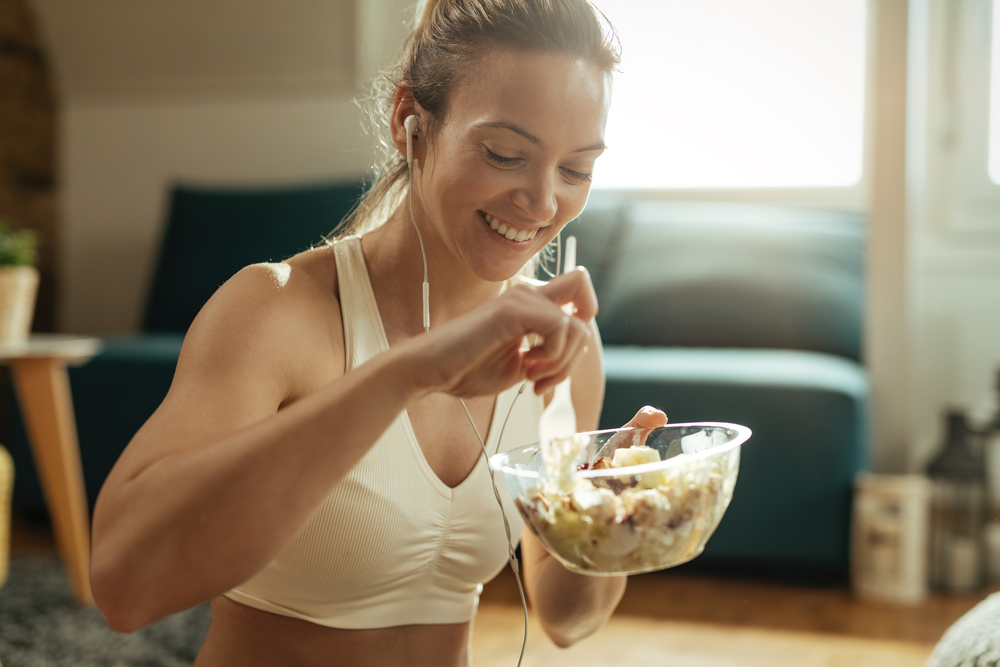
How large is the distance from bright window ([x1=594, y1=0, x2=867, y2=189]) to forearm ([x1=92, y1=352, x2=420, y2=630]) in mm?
932

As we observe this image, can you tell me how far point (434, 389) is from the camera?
0.45 meters

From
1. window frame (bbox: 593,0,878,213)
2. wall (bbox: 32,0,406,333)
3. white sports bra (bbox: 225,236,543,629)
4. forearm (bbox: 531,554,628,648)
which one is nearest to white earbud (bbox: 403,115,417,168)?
white sports bra (bbox: 225,236,543,629)

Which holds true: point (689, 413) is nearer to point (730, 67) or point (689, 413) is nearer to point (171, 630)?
point (730, 67)

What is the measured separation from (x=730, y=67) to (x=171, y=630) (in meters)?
1.50

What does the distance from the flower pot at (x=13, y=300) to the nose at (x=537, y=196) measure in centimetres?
146

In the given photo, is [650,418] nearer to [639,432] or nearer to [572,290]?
[639,432]

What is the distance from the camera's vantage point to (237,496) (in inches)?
17.9

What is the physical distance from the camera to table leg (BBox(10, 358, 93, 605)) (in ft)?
5.67

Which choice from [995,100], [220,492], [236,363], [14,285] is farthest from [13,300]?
[995,100]

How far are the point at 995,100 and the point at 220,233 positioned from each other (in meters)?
2.17

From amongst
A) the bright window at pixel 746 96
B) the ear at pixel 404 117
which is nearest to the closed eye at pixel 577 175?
the ear at pixel 404 117

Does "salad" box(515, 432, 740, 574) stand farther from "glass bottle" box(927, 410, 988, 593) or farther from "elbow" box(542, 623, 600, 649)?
"glass bottle" box(927, 410, 988, 593)

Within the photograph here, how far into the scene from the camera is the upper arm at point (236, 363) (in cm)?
51

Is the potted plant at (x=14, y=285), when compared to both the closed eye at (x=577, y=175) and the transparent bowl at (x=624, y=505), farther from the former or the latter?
the transparent bowl at (x=624, y=505)
